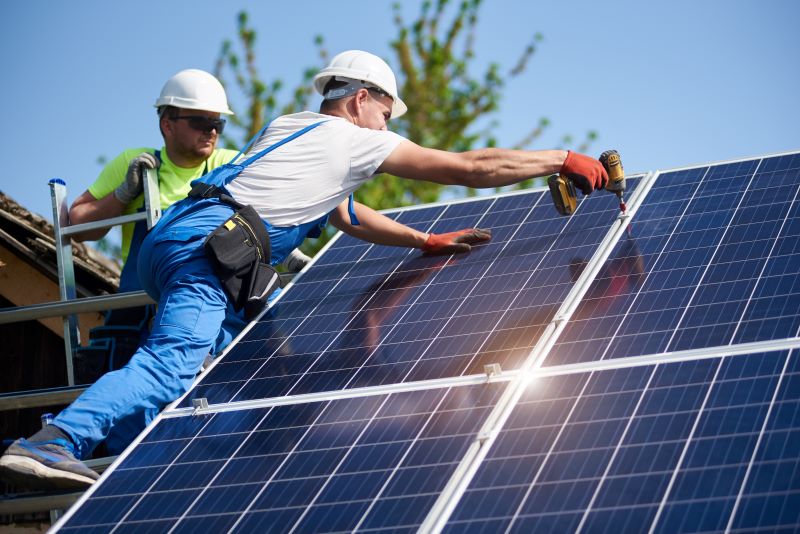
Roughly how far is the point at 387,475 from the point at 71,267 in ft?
15.8

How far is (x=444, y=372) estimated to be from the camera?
6316 millimetres

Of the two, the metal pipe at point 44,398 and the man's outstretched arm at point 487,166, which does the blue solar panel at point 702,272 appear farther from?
the metal pipe at point 44,398

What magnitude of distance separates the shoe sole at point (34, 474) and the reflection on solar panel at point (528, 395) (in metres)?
0.16

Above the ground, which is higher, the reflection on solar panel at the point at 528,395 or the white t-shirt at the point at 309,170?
the white t-shirt at the point at 309,170

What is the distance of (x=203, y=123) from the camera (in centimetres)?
924

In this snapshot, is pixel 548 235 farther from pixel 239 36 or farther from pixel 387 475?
pixel 239 36

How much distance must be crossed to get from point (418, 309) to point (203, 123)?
279cm

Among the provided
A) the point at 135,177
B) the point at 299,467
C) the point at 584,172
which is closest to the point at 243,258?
the point at 299,467

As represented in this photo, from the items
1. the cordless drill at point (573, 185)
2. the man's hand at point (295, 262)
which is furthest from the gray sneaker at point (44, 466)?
the man's hand at point (295, 262)

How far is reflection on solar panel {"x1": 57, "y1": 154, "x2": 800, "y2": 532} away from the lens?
4980mm

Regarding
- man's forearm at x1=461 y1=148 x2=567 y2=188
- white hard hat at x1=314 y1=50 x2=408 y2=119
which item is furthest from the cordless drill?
white hard hat at x1=314 y1=50 x2=408 y2=119

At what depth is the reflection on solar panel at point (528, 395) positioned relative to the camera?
196 inches

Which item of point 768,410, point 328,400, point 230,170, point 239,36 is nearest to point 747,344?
point 768,410

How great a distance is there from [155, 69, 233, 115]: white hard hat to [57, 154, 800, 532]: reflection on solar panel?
70.7 inches
